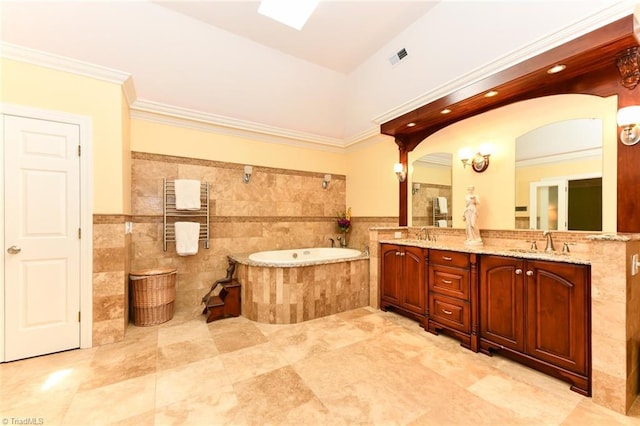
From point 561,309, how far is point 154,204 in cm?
447

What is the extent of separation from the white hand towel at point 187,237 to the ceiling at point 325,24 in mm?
2483

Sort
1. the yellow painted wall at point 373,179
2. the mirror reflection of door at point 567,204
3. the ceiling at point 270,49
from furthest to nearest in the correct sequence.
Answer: the yellow painted wall at point 373,179, the ceiling at point 270,49, the mirror reflection of door at point 567,204

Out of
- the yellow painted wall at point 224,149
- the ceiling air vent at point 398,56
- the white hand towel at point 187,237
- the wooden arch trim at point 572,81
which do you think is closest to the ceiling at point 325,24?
the ceiling air vent at point 398,56

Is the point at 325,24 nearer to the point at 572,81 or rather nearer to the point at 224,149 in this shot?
the point at 224,149


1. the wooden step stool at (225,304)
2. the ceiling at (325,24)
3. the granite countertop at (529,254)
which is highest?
the ceiling at (325,24)

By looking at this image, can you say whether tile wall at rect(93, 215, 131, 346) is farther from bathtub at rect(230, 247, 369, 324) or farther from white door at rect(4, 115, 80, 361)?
bathtub at rect(230, 247, 369, 324)

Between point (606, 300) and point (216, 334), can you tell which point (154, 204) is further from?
point (606, 300)

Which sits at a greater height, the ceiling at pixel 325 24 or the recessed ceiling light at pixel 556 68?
the ceiling at pixel 325 24

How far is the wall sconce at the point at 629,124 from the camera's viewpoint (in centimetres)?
195

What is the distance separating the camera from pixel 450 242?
3328 millimetres

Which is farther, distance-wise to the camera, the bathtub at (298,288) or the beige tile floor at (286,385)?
the bathtub at (298,288)

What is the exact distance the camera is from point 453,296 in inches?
107

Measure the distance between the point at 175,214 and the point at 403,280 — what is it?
323 cm

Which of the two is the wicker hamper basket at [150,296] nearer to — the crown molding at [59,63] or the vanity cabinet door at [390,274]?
the crown molding at [59,63]
